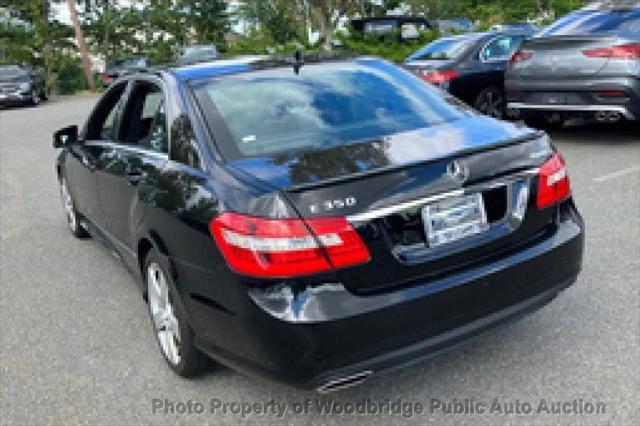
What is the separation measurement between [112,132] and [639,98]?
5.72 metres

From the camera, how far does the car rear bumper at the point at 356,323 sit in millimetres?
2547

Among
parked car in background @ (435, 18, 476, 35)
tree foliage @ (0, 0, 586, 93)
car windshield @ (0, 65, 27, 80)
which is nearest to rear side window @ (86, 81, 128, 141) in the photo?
parked car in background @ (435, 18, 476, 35)

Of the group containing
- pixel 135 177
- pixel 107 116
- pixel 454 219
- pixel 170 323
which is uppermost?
pixel 107 116

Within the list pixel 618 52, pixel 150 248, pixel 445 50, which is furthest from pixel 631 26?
pixel 150 248

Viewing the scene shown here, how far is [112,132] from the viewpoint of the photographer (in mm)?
4551

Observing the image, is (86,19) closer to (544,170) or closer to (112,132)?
(112,132)

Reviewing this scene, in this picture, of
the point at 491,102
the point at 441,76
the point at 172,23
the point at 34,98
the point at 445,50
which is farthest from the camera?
the point at 172,23

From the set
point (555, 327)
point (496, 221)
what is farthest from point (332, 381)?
point (555, 327)

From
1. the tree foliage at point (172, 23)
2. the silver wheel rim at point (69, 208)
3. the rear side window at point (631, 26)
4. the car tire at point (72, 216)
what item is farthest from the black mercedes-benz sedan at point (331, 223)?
the tree foliage at point (172, 23)

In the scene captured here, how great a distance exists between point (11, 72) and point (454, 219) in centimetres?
2606

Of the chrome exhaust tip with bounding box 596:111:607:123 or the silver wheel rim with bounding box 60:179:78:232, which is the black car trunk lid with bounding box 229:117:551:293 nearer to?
the silver wheel rim with bounding box 60:179:78:232

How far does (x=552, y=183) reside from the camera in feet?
10.1

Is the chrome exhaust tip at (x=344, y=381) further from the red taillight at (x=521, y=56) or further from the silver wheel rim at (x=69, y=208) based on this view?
the red taillight at (x=521, y=56)

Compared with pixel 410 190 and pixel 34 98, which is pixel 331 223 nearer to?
pixel 410 190
